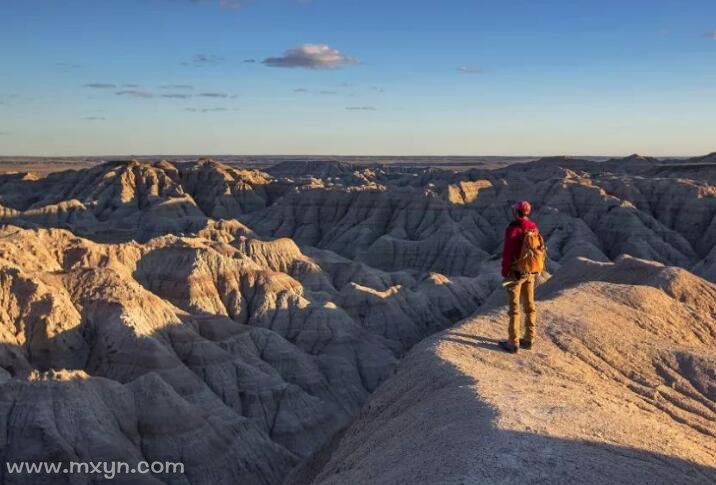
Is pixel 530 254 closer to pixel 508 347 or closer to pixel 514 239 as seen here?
pixel 514 239

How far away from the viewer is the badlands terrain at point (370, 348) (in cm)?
1045

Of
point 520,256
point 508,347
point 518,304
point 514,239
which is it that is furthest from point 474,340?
point 514,239

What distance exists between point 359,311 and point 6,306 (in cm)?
2539

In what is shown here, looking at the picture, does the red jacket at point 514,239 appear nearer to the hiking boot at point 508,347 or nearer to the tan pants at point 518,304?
the tan pants at point 518,304

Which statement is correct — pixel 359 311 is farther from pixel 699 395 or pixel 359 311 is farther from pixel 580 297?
pixel 699 395

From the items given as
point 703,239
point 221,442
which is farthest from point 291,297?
point 703,239

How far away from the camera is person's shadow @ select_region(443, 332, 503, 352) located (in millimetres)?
14277

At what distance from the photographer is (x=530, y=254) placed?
13.0 meters

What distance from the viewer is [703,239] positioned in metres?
77.4

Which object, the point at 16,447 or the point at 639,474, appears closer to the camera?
the point at 639,474

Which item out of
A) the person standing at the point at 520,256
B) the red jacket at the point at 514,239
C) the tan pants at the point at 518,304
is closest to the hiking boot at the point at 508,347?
the tan pants at the point at 518,304

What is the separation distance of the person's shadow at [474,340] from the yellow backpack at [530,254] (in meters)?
1.99

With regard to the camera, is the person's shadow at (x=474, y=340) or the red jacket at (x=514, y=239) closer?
the red jacket at (x=514, y=239)

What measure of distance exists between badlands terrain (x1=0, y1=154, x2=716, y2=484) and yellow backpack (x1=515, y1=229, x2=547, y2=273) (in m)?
1.90
